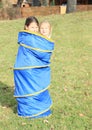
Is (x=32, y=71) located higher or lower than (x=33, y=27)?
lower

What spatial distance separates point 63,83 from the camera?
8.55m

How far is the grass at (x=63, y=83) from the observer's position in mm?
6234

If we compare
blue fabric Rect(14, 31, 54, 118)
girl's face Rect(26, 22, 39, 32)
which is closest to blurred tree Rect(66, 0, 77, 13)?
girl's face Rect(26, 22, 39, 32)

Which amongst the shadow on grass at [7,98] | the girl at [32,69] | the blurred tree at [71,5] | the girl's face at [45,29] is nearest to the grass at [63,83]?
the shadow on grass at [7,98]

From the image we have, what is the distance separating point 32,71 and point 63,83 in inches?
104

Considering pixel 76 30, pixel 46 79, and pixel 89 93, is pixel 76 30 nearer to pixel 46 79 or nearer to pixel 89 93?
pixel 89 93

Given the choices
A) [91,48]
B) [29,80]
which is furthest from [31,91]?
[91,48]

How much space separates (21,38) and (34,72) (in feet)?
1.87

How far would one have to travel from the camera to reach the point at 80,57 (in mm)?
11500

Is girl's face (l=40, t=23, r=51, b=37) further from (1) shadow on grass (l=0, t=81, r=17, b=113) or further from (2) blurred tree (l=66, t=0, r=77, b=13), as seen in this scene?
(2) blurred tree (l=66, t=0, r=77, b=13)

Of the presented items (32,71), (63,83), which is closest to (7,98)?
(63,83)

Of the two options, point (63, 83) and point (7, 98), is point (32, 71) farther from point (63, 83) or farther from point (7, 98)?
point (63, 83)

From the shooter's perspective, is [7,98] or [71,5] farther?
[71,5]

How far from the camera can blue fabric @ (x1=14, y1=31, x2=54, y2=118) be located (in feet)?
19.5
